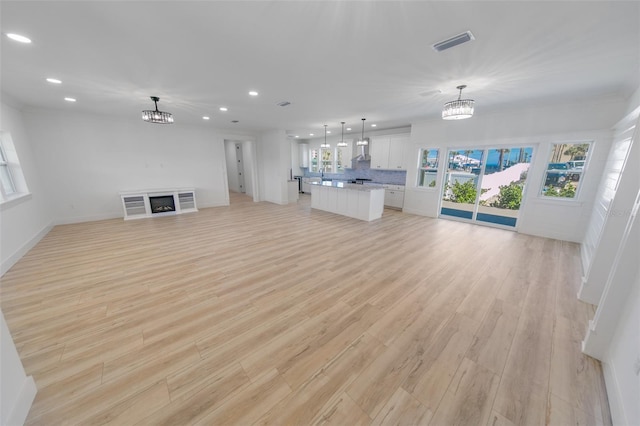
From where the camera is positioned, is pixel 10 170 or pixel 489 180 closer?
pixel 10 170

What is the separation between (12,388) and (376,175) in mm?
8645

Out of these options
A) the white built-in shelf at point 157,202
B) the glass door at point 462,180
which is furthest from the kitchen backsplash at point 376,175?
the white built-in shelf at point 157,202

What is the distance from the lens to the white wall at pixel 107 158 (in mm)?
5102

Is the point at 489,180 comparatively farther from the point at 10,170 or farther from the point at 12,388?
the point at 10,170

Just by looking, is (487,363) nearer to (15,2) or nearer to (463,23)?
(463,23)

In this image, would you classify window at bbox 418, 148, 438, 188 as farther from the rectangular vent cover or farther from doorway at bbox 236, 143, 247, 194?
the rectangular vent cover

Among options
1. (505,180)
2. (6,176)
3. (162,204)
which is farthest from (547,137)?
(6,176)

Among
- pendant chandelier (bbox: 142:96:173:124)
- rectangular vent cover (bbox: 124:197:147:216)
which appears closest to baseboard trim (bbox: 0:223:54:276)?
rectangular vent cover (bbox: 124:197:147:216)

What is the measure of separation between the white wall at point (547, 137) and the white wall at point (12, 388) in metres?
7.47

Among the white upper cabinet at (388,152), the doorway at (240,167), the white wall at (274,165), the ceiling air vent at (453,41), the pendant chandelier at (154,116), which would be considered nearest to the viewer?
the ceiling air vent at (453,41)

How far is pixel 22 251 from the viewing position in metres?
3.62

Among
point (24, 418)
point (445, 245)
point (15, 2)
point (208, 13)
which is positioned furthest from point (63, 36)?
point (445, 245)

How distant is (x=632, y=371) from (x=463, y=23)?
2.75m

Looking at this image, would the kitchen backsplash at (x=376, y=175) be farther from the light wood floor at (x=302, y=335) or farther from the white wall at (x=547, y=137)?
the light wood floor at (x=302, y=335)
